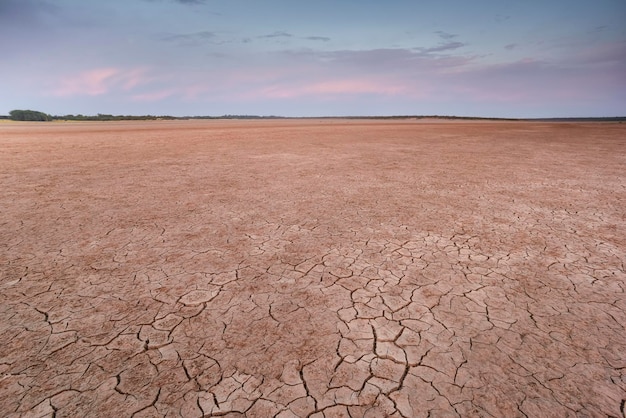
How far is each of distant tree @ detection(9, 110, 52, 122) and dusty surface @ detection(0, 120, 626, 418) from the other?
325 feet

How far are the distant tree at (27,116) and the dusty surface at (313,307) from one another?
325ft

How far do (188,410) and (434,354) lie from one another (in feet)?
4.73

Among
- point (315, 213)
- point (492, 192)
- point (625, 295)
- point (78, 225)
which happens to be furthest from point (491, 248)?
point (78, 225)

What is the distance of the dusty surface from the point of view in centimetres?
164

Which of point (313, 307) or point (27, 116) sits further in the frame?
point (27, 116)

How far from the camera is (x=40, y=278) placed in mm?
2791

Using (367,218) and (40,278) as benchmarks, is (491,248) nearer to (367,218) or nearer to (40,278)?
(367,218)

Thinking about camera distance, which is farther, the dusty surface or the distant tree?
the distant tree

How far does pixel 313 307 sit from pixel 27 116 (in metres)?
106

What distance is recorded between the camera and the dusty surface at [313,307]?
164 centimetres

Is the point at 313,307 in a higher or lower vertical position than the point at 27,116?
lower

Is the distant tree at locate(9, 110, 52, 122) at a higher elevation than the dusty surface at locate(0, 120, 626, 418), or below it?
higher

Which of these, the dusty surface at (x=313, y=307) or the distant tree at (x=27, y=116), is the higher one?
the distant tree at (x=27, y=116)

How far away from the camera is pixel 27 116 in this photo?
76.8 metres
